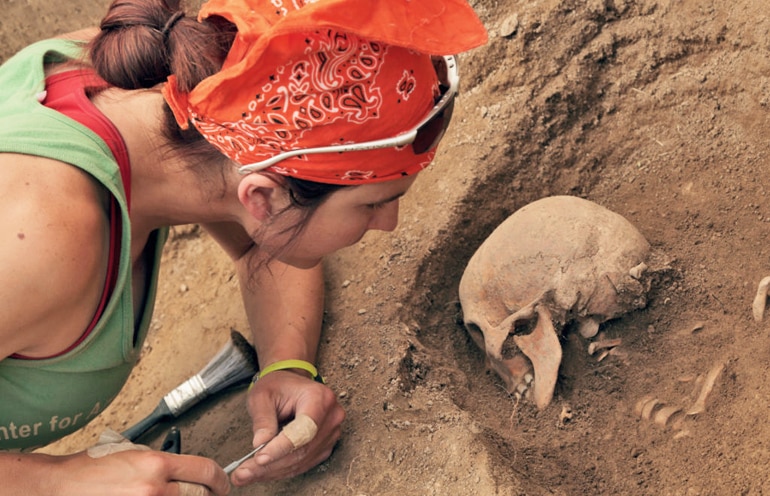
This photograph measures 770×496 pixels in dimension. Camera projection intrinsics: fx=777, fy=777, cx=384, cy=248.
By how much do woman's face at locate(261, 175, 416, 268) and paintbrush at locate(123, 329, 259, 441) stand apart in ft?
2.10

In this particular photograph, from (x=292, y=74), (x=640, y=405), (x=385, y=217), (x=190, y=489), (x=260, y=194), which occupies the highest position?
(x=292, y=74)

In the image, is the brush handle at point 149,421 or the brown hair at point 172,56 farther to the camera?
the brush handle at point 149,421

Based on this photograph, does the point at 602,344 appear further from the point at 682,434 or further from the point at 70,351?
the point at 70,351

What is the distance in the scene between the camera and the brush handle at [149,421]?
7.52ft

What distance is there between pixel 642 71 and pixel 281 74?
149 cm

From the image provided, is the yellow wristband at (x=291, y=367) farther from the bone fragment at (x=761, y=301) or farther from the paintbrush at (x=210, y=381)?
the bone fragment at (x=761, y=301)

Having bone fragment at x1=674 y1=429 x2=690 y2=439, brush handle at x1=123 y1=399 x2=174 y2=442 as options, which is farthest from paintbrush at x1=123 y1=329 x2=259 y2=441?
bone fragment at x1=674 y1=429 x2=690 y2=439

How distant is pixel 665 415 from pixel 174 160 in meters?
1.28

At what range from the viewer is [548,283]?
2.05 metres

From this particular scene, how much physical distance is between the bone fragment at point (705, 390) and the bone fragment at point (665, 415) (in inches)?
1.2

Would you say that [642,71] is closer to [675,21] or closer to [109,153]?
[675,21]

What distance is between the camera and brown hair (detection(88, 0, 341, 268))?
1.46 metres

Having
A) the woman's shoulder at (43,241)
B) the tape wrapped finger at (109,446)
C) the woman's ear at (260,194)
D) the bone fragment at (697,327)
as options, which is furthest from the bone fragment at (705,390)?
the woman's shoulder at (43,241)

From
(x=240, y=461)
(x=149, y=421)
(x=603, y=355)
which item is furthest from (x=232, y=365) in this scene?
(x=603, y=355)
